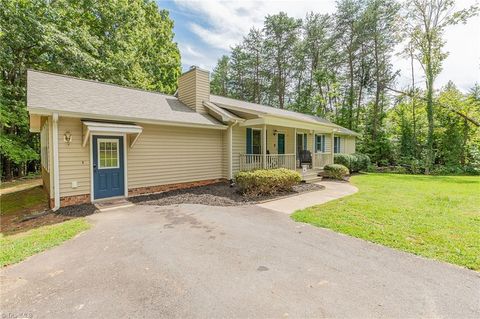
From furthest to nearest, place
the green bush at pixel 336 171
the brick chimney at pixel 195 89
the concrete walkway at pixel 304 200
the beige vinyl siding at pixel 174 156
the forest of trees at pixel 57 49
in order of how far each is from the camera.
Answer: the forest of trees at pixel 57 49 → the green bush at pixel 336 171 → the brick chimney at pixel 195 89 → the beige vinyl siding at pixel 174 156 → the concrete walkway at pixel 304 200

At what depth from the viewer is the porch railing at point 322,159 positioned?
1359cm

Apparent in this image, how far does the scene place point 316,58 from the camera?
2552cm

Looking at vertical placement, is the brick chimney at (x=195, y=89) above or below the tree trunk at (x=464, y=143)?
above

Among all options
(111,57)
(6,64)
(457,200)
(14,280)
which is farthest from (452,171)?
(6,64)

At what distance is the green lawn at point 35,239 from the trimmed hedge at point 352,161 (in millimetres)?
14508

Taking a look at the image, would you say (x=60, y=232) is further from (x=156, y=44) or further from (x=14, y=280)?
(x=156, y=44)

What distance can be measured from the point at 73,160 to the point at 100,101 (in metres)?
2.22

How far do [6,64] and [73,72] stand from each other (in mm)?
3409

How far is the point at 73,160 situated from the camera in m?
6.65

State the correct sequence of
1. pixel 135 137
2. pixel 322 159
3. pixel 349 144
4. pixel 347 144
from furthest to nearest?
pixel 349 144
pixel 347 144
pixel 322 159
pixel 135 137

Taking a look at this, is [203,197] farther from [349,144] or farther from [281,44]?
[281,44]

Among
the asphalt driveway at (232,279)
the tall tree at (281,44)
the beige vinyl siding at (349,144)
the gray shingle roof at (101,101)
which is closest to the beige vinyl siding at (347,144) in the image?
the beige vinyl siding at (349,144)

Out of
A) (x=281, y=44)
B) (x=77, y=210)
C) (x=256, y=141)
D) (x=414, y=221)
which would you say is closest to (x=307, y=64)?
(x=281, y=44)

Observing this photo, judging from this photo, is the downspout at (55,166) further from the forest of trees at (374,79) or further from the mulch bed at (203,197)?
the forest of trees at (374,79)
